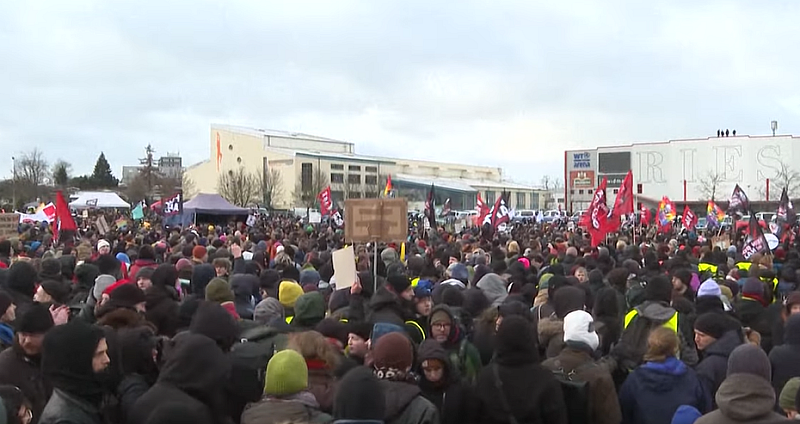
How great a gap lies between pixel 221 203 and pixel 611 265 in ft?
91.2

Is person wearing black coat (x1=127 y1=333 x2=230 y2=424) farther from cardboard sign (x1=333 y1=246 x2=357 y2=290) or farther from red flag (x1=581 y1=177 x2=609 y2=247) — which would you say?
red flag (x1=581 y1=177 x2=609 y2=247)

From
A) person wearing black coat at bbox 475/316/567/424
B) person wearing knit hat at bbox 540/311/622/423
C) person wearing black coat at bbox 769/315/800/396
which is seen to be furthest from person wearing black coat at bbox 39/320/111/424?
person wearing black coat at bbox 769/315/800/396

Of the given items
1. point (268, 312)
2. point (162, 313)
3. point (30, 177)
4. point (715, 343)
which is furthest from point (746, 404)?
point (30, 177)

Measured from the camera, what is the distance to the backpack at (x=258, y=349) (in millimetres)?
5324

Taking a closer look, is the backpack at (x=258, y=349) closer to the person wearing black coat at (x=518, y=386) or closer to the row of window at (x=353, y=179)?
the person wearing black coat at (x=518, y=386)

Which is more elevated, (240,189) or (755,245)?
(240,189)

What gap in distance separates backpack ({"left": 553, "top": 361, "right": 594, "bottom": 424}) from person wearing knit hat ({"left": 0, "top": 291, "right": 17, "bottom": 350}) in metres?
3.88

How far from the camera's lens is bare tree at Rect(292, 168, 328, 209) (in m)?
94.5

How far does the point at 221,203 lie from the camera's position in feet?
121


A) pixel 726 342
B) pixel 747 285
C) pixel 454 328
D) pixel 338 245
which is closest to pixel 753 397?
pixel 726 342

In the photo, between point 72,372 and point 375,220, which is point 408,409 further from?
point 375,220

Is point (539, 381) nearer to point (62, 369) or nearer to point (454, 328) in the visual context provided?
point (454, 328)

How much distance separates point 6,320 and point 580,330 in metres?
4.24

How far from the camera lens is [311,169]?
10656 cm
